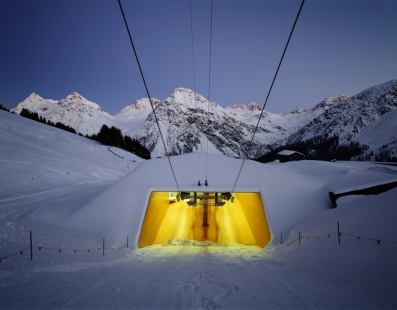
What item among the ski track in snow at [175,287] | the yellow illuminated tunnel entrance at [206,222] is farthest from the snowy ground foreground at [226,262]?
the yellow illuminated tunnel entrance at [206,222]

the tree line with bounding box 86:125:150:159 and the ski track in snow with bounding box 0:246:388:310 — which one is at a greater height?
the tree line with bounding box 86:125:150:159

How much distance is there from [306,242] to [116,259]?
28.5 feet

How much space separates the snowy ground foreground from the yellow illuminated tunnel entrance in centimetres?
222

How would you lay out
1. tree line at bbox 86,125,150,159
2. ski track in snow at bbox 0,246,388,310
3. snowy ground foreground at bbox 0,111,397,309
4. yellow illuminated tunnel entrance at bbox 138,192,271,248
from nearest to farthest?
ski track in snow at bbox 0,246,388,310 → snowy ground foreground at bbox 0,111,397,309 → yellow illuminated tunnel entrance at bbox 138,192,271,248 → tree line at bbox 86,125,150,159

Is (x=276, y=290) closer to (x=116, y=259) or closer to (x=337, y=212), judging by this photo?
(x=116, y=259)

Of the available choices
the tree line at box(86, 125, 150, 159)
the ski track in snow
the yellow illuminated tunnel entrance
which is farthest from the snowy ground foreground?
the tree line at box(86, 125, 150, 159)

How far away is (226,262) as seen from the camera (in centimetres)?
1005

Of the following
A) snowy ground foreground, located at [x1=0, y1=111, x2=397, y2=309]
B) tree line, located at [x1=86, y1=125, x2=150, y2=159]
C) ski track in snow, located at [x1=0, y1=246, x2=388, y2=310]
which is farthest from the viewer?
tree line, located at [x1=86, y1=125, x2=150, y2=159]

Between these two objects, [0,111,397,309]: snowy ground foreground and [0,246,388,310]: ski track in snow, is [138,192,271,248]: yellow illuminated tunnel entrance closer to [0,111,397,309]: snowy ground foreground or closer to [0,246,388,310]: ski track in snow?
[0,111,397,309]: snowy ground foreground

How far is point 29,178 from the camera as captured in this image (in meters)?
28.3

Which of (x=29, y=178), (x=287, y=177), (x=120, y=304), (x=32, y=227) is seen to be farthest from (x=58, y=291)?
(x=29, y=178)

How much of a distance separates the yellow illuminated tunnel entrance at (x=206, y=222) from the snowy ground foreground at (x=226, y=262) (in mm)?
2216

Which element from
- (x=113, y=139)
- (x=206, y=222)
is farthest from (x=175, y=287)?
(x=113, y=139)

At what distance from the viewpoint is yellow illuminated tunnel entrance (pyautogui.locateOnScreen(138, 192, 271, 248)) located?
1716cm
